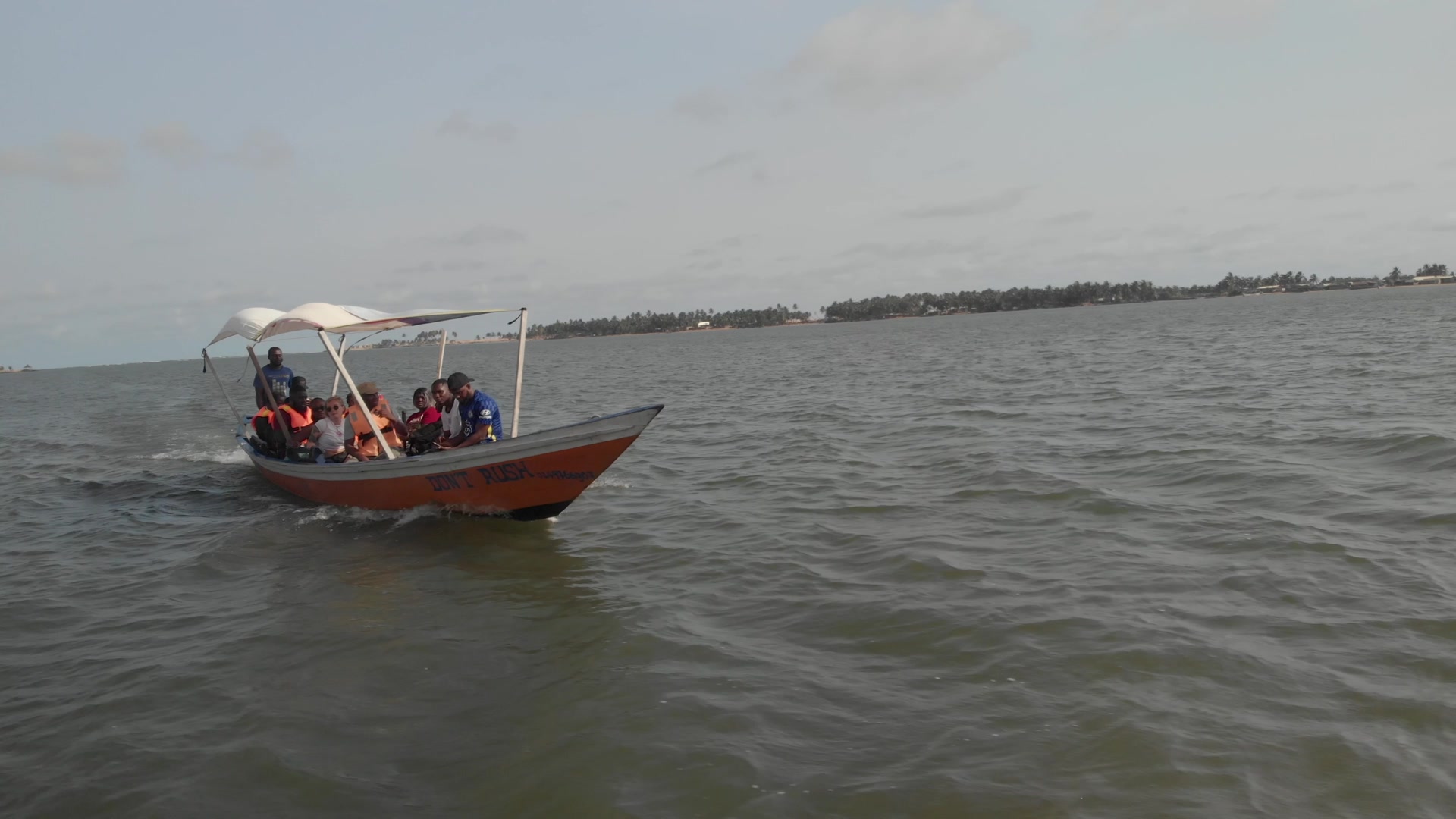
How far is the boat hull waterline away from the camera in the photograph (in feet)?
35.0

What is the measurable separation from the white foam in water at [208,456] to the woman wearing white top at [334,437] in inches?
327

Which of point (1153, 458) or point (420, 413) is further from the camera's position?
point (420, 413)

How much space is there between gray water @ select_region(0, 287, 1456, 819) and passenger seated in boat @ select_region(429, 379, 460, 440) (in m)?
1.34

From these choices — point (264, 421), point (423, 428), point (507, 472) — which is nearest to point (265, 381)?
point (264, 421)

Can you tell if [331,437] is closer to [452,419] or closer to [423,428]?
[423,428]

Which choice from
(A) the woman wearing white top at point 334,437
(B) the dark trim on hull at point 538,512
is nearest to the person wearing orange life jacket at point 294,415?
(A) the woman wearing white top at point 334,437

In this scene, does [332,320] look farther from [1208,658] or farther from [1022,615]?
[1208,658]

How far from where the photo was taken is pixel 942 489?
40.0ft

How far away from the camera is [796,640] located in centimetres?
716

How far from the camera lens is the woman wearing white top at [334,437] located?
13.6 meters

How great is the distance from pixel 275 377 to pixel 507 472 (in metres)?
8.25

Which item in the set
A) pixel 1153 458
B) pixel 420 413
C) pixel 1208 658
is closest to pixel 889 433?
pixel 1153 458

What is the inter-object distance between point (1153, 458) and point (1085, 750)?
29.7 ft

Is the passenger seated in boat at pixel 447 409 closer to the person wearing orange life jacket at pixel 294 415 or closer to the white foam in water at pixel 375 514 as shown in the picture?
the white foam in water at pixel 375 514
